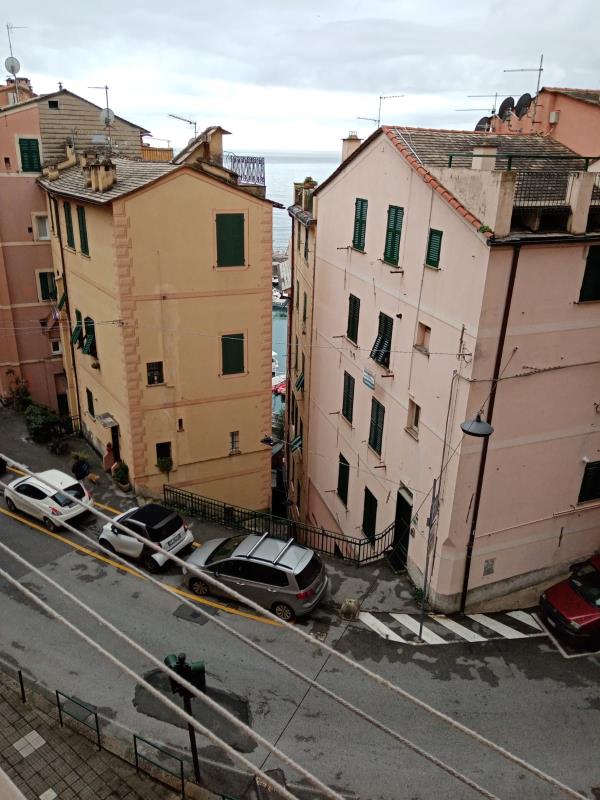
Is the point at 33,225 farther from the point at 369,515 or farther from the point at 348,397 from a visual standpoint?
the point at 369,515

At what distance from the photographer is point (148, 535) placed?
18.6 meters

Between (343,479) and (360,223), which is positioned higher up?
(360,223)

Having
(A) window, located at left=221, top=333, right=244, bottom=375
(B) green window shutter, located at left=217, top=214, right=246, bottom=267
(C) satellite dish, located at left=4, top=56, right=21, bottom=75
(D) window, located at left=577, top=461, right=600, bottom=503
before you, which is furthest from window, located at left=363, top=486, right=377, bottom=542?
(C) satellite dish, located at left=4, top=56, right=21, bottom=75

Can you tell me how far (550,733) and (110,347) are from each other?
61.9ft

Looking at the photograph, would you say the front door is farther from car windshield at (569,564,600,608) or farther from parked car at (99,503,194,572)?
parked car at (99,503,194,572)

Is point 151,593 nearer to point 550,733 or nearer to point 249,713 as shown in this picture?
point 249,713

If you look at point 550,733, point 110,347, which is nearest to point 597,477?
point 550,733

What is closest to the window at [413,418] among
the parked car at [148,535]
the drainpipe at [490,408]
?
the drainpipe at [490,408]

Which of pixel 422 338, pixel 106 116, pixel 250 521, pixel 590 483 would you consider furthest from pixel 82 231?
pixel 590 483

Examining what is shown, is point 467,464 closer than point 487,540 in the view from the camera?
Yes

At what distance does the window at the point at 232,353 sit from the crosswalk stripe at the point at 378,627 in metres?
11.3

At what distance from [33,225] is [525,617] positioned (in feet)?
88.2

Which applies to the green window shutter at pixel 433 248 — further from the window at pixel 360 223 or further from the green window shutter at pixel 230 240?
the green window shutter at pixel 230 240

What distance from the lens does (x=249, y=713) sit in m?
13.6
